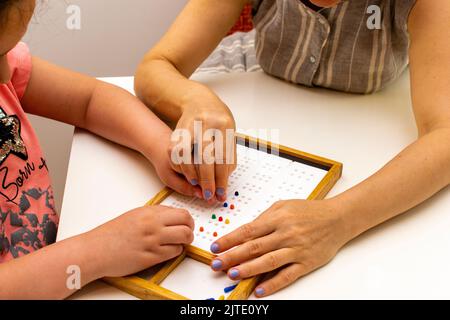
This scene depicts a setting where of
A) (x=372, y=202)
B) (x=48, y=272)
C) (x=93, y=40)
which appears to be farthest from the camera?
(x=93, y=40)

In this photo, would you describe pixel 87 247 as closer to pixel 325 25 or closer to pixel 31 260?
pixel 31 260

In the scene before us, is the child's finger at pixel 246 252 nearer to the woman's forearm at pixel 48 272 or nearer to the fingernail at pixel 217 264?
the fingernail at pixel 217 264

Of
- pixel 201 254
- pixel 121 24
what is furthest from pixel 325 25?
pixel 121 24

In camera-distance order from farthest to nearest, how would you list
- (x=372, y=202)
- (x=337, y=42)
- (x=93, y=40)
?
(x=93, y=40) < (x=337, y=42) < (x=372, y=202)

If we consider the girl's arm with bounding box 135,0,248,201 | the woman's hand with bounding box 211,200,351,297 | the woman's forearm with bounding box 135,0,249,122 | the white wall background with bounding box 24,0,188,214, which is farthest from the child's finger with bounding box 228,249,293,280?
the white wall background with bounding box 24,0,188,214

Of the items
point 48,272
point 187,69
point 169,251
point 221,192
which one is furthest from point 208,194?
point 187,69

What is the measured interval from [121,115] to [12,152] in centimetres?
18

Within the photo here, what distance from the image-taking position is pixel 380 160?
859mm

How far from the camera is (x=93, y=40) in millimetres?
1657

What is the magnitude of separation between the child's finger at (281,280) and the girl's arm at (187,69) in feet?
0.82

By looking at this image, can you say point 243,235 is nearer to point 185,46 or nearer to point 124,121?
point 124,121

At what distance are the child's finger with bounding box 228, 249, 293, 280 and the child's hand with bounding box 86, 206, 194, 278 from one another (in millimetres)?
76

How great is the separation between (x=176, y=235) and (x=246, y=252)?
9 cm

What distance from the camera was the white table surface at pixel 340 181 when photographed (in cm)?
65
